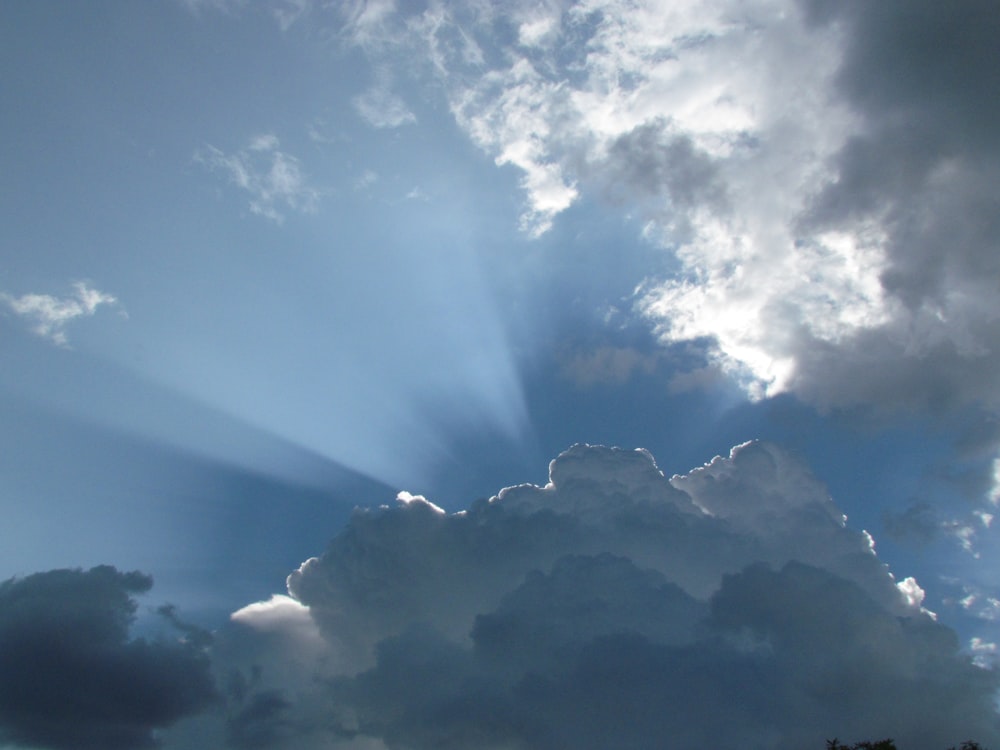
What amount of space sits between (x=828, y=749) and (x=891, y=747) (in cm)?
1055

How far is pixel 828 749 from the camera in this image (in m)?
101

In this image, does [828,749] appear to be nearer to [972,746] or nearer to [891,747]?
[891,747]

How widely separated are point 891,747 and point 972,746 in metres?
11.8

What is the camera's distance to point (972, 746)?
99.1m

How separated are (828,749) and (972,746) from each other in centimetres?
2217

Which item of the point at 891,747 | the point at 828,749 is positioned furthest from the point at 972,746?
the point at 828,749

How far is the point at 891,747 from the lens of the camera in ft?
332
